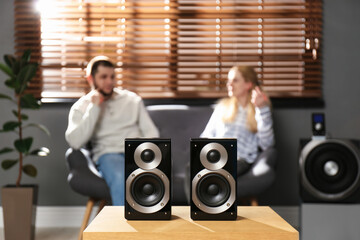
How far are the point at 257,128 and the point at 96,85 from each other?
107 cm

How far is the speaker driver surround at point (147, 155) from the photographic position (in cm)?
159

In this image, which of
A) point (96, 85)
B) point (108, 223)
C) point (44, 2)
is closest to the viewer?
point (108, 223)

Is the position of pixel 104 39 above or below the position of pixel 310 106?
above

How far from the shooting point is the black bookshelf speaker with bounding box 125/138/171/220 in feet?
5.22

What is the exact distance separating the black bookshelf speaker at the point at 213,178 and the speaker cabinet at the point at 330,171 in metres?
1.09

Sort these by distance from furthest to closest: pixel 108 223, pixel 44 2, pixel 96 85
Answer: pixel 44 2 → pixel 96 85 → pixel 108 223

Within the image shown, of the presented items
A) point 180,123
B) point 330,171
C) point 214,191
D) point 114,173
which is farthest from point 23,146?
point 330,171

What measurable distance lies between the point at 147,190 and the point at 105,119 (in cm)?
151

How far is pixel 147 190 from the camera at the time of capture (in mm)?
1620

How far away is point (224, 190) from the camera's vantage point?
162 cm

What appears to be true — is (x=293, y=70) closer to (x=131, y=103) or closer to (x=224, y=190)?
(x=131, y=103)

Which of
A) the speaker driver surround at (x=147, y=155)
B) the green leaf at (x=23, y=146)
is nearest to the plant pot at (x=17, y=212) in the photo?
A: the green leaf at (x=23, y=146)

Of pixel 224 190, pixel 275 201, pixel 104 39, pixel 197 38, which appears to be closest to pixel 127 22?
Answer: pixel 104 39

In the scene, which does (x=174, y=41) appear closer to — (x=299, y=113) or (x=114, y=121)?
(x=114, y=121)
